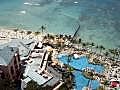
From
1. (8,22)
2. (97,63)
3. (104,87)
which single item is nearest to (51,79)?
(104,87)

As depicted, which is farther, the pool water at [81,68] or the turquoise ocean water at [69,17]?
the turquoise ocean water at [69,17]

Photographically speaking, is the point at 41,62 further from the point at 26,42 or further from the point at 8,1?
the point at 8,1

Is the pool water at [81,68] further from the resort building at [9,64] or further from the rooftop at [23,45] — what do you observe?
the resort building at [9,64]

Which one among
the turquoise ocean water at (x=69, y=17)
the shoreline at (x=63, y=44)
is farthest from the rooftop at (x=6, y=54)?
the turquoise ocean water at (x=69, y=17)

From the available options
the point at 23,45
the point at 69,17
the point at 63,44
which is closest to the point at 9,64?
the point at 23,45

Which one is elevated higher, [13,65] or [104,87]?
[13,65]

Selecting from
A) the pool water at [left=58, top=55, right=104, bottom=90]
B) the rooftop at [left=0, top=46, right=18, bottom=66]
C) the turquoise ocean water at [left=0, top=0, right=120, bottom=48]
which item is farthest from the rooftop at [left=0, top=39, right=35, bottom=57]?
the turquoise ocean water at [left=0, top=0, right=120, bottom=48]
